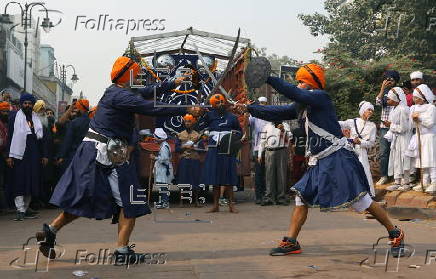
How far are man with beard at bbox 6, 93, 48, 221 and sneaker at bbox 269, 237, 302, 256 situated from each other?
505 cm

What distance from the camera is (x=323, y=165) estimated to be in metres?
6.23

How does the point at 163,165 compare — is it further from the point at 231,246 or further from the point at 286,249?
the point at 286,249

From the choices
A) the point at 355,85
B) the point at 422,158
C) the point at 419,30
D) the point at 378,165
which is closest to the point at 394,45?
the point at 419,30

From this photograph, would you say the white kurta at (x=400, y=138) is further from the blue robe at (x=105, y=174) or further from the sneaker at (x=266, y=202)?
the blue robe at (x=105, y=174)

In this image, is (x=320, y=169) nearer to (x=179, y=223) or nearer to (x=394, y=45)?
(x=179, y=223)

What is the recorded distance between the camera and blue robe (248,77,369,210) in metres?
6.04

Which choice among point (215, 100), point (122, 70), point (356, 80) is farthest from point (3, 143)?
point (356, 80)

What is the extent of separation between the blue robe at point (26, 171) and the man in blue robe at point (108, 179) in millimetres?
4271

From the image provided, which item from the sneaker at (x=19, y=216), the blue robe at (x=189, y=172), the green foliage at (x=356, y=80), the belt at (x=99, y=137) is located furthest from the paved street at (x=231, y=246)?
the green foliage at (x=356, y=80)

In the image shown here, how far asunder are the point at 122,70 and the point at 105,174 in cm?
99

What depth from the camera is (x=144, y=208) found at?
5.94m

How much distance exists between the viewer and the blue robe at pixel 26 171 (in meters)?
9.95

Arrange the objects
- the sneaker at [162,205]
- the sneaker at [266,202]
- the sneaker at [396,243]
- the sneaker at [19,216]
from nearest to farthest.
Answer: the sneaker at [396,243]
the sneaker at [19,216]
the sneaker at [162,205]
the sneaker at [266,202]

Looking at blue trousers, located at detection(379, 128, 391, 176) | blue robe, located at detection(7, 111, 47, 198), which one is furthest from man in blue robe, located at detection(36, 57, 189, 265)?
blue trousers, located at detection(379, 128, 391, 176)
